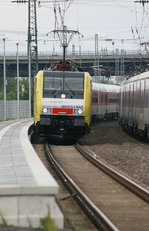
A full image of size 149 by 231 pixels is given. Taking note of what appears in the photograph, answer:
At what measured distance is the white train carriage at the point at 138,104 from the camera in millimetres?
24109

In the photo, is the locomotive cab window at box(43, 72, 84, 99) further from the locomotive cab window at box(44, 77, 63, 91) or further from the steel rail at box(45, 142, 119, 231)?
the steel rail at box(45, 142, 119, 231)

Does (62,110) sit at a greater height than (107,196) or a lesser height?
greater

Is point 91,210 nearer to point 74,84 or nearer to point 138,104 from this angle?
point 74,84

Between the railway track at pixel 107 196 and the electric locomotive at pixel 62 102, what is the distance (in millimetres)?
5127

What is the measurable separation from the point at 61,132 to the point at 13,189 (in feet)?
50.2

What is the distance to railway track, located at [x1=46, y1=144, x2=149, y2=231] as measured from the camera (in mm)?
8297

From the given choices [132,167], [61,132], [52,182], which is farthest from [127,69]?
[52,182]

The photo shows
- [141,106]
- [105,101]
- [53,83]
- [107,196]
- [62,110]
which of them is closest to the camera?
[107,196]

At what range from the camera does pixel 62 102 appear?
73.8 feet

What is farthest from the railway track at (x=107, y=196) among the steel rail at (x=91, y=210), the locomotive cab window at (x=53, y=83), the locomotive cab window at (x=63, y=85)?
the locomotive cab window at (x=53, y=83)

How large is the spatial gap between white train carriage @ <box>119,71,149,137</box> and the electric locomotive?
2676 millimetres

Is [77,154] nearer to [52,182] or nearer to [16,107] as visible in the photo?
[52,182]

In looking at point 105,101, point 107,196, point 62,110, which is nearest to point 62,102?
point 62,110

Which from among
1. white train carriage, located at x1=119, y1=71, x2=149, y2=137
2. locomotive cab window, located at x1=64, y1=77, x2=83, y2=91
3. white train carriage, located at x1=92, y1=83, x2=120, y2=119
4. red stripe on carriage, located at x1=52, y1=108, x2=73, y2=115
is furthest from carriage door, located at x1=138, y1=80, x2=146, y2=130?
white train carriage, located at x1=92, y1=83, x2=120, y2=119
